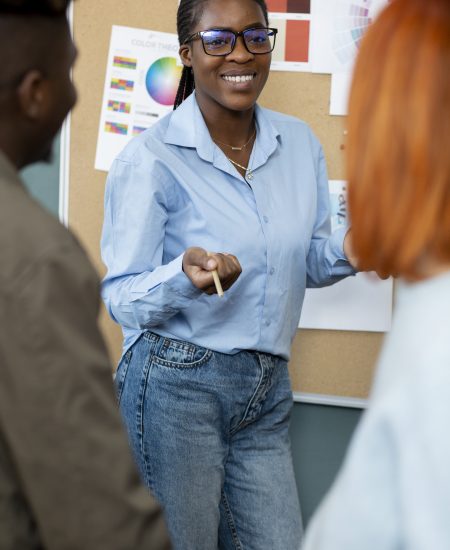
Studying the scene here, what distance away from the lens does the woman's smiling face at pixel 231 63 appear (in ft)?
6.00

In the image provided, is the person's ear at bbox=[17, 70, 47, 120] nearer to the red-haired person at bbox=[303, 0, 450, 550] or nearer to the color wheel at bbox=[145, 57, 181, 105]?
the red-haired person at bbox=[303, 0, 450, 550]

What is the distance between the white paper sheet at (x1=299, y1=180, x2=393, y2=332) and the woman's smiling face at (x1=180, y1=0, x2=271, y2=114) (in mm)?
574

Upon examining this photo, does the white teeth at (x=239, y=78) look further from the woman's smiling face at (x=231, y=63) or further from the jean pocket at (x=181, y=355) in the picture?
the jean pocket at (x=181, y=355)

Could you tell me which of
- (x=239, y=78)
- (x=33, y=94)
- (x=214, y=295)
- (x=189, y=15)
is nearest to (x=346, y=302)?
(x=214, y=295)

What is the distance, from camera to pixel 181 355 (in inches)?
Result: 69.5

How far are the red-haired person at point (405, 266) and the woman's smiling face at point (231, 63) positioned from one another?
0.95 metres

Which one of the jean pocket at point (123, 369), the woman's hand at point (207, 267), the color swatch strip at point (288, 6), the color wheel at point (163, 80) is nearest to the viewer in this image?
the woman's hand at point (207, 267)

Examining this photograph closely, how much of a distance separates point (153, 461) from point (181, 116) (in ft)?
2.36

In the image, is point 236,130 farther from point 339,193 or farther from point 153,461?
point 153,461

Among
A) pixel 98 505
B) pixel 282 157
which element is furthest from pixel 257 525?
pixel 98 505

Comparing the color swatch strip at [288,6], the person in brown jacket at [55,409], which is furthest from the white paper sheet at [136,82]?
the person in brown jacket at [55,409]

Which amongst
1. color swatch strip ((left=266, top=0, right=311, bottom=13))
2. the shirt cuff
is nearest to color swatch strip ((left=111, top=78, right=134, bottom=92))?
color swatch strip ((left=266, top=0, right=311, bottom=13))

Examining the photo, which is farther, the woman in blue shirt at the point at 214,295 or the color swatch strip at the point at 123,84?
the color swatch strip at the point at 123,84

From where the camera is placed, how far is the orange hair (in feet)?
2.79
